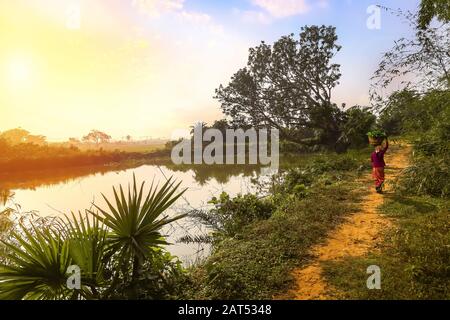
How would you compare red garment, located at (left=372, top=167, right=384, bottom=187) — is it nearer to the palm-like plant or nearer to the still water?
the still water

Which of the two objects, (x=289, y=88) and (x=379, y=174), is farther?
(x=289, y=88)

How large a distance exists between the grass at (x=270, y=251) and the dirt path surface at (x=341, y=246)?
0.18 meters

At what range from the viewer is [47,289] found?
3.71 metres

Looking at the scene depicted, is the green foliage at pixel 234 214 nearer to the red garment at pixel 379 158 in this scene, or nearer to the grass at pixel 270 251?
the grass at pixel 270 251

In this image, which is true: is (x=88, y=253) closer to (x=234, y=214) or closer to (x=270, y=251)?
(x=270, y=251)

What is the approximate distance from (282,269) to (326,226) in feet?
7.76

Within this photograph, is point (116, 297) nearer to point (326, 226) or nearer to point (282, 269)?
point (282, 269)

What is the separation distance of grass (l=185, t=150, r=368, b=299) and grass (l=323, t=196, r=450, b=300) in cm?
79

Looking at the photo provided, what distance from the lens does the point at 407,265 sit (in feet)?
14.5

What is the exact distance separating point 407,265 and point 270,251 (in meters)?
2.20

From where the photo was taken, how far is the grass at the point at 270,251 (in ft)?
14.4

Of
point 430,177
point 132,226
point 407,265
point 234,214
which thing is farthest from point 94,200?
point 430,177

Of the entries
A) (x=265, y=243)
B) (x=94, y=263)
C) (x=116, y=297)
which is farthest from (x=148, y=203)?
(x=265, y=243)
